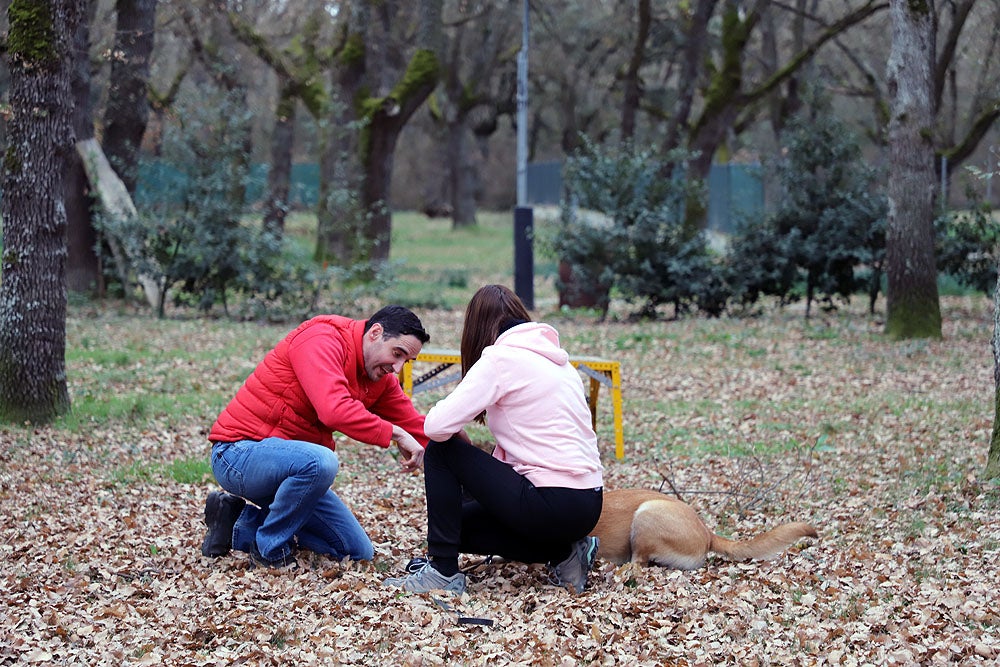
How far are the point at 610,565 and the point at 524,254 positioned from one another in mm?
14149

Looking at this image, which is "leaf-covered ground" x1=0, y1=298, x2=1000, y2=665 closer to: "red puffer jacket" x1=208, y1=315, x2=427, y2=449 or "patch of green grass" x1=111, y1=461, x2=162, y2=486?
"patch of green grass" x1=111, y1=461, x2=162, y2=486

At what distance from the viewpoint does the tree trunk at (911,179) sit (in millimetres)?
13484

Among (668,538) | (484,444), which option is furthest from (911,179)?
(668,538)

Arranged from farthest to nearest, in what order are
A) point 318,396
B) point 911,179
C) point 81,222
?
point 81,222 → point 911,179 → point 318,396

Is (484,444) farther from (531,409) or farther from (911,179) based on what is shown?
(911,179)

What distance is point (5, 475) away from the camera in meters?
7.75

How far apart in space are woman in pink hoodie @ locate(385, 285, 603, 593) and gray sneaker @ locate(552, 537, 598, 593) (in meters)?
0.01

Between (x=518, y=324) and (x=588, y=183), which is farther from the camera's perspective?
(x=588, y=183)

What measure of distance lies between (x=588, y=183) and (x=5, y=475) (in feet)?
37.5

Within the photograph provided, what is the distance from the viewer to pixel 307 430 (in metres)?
5.80

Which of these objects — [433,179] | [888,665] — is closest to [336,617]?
[888,665]


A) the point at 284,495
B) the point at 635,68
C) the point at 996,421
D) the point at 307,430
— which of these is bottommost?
the point at 284,495

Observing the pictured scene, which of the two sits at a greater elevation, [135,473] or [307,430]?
[307,430]

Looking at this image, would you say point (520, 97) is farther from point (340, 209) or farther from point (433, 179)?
point (433, 179)
